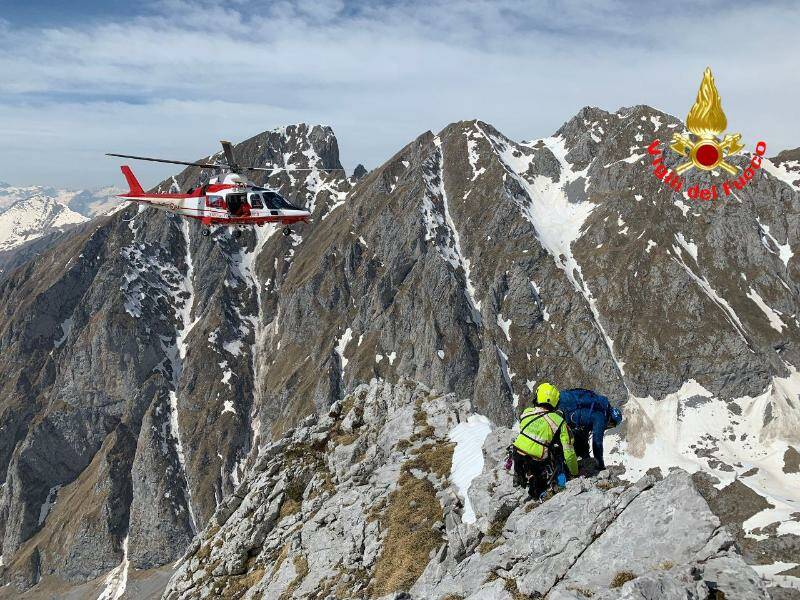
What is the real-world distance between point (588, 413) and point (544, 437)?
6.00 feet

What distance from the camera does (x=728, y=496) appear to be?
347 ft

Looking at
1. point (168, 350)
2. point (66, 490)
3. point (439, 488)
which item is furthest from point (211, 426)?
point (439, 488)

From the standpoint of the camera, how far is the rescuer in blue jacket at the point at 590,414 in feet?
44.1

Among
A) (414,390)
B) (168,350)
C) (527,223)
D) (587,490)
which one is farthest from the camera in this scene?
(168,350)

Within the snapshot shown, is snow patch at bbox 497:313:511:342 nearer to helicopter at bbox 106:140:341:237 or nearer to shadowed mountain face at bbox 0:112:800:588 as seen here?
shadowed mountain face at bbox 0:112:800:588

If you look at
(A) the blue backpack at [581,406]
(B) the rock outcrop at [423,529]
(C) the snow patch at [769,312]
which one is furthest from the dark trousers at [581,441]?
(C) the snow patch at [769,312]

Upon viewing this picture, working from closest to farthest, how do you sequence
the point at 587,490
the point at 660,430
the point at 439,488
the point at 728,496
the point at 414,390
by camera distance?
the point at 587,490 < the point at 439,488 < the point at 414,390 < the point at 728,496 < the point at 660,430

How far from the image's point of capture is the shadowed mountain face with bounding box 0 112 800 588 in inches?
5492

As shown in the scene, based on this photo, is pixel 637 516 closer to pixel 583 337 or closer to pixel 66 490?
pixel 583 337

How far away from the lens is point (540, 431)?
41.1 ft

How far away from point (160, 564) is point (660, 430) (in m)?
144

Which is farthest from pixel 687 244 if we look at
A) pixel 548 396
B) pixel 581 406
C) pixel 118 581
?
pixel 118 581

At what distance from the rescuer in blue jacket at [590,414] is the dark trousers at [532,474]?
4.50 ft

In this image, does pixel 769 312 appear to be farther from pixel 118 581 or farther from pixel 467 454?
pixel 118 581
